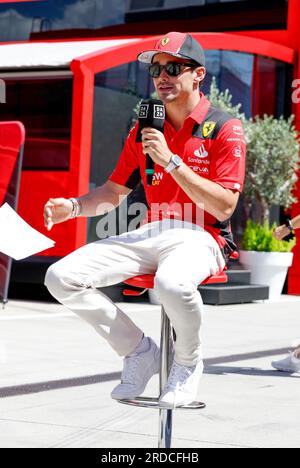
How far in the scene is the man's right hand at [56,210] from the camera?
4102 millimetres

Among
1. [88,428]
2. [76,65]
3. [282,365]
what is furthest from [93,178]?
[88,428]

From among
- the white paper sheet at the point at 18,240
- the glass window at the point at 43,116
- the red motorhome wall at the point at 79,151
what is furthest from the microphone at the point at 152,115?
the glass window at the point at 43,116

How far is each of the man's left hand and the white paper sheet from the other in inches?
28.8

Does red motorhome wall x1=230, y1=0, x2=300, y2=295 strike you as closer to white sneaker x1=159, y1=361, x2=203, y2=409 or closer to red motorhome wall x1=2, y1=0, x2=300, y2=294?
red motorhome wall x1=2, y1=0, x2=300, y2=294

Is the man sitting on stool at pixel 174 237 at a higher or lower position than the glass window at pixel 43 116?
lower

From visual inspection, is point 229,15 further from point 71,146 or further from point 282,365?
point 282,365

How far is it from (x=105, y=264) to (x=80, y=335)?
493cm

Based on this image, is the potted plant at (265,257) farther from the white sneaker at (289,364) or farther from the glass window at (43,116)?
the white sneaker at (289,364)

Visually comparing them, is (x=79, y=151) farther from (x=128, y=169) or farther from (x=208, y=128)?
(x=208, y=128)

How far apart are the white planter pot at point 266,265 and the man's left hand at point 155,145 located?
1121 cm

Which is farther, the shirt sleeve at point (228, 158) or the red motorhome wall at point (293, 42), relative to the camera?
the red motorhome wall at point (293, 42)

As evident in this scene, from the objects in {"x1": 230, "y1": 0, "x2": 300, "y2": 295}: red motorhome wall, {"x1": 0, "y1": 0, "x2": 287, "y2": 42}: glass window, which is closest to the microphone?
{"x1": 0, "y1": 0, "x2": 287, "y2": 42}: glass window

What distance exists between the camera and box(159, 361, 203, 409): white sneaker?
3662 millimetres

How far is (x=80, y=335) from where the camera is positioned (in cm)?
877
